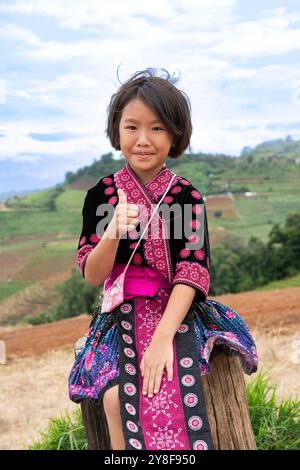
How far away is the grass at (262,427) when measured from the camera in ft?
10.7

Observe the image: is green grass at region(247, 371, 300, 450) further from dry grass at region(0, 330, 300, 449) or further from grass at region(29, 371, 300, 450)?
dry grass at region(0, 330, 300, 449)

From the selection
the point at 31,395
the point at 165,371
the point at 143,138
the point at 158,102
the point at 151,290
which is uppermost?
the point at 158,102

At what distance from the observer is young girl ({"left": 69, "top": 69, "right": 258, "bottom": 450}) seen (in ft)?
6.51

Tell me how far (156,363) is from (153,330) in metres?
0.14

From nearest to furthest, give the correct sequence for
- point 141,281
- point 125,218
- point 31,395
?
point 125,218
point 141,281
point 31,395

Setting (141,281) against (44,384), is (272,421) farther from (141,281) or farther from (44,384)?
(44,384)

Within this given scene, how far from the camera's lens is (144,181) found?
2.24 meters

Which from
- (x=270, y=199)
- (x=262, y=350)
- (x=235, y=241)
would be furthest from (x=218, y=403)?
(x=270, y=199)

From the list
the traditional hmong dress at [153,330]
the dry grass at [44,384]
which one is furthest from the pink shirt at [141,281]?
the dry grass at [44,384]

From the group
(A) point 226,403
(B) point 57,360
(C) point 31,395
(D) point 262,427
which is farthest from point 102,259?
(B) point 57,360

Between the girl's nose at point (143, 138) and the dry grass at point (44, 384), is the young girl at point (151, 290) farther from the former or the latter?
the dry grass at point (44, 384)

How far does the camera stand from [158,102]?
6.82ft

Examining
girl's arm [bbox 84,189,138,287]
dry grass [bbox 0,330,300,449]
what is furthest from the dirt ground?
girl's arm [bbox 84,189,138,287]
